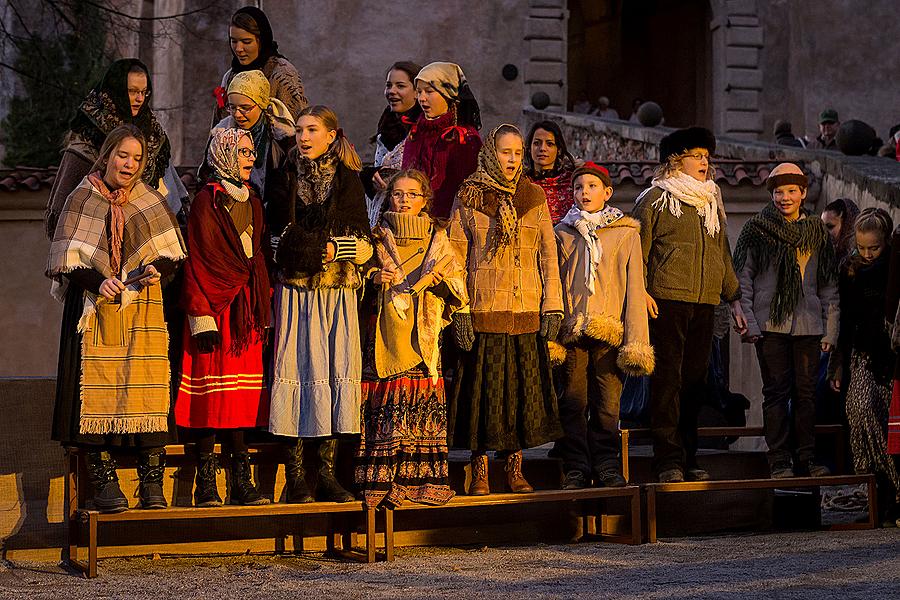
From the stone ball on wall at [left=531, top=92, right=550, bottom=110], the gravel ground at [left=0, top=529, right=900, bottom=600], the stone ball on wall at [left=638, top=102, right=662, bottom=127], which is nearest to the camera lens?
the gravel ground at [left=0, top=529, right=900, bottom=600]

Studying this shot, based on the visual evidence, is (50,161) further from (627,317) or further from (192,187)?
(627,317)

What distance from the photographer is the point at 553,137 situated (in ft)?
24.9

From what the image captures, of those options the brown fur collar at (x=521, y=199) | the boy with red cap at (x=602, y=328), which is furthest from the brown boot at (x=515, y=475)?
the brown fur collar at (x=521, y=199)

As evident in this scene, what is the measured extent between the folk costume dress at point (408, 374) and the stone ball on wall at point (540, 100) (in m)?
13.7

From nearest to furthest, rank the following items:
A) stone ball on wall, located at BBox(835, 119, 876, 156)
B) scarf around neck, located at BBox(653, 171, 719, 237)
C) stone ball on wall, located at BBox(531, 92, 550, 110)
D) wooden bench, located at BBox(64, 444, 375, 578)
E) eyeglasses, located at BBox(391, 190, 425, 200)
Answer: wooden bench, located at BBox(64, 444, 375, 578), eyeglasses, located at BBox(391, 190, 425, 200), scarf around neck, located at BBox(653, 171, 719, 237), stone ball on wall, located at BBox(835, 119, 876, 156), stone ball on wall, located at BBox(531, 92, 550, 110)

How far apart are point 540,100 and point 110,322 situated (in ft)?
47.5

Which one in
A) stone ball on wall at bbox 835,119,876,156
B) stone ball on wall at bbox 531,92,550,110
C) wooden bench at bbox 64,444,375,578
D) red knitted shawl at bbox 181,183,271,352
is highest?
stone ball on wall at bbox 531,92,550,110

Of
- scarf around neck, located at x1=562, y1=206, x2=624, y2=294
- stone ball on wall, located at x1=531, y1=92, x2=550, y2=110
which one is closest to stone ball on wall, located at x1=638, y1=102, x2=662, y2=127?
stone ball on wall, located at x1=531, y1=92, x2=550, y2=110

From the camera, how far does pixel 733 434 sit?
311 inches

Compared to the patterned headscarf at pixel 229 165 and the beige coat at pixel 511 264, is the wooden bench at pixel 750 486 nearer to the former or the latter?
the beige coat at pixel 511 264

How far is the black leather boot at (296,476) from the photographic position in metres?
6.59

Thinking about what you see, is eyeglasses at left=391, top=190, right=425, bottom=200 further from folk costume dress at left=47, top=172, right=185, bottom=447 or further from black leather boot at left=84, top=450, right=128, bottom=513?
black leather boot at left=84, top=450, right=128, bottom=513

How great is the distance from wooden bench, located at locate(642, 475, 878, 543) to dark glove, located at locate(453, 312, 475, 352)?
1.18 meters

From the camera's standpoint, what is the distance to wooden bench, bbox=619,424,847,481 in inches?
294
